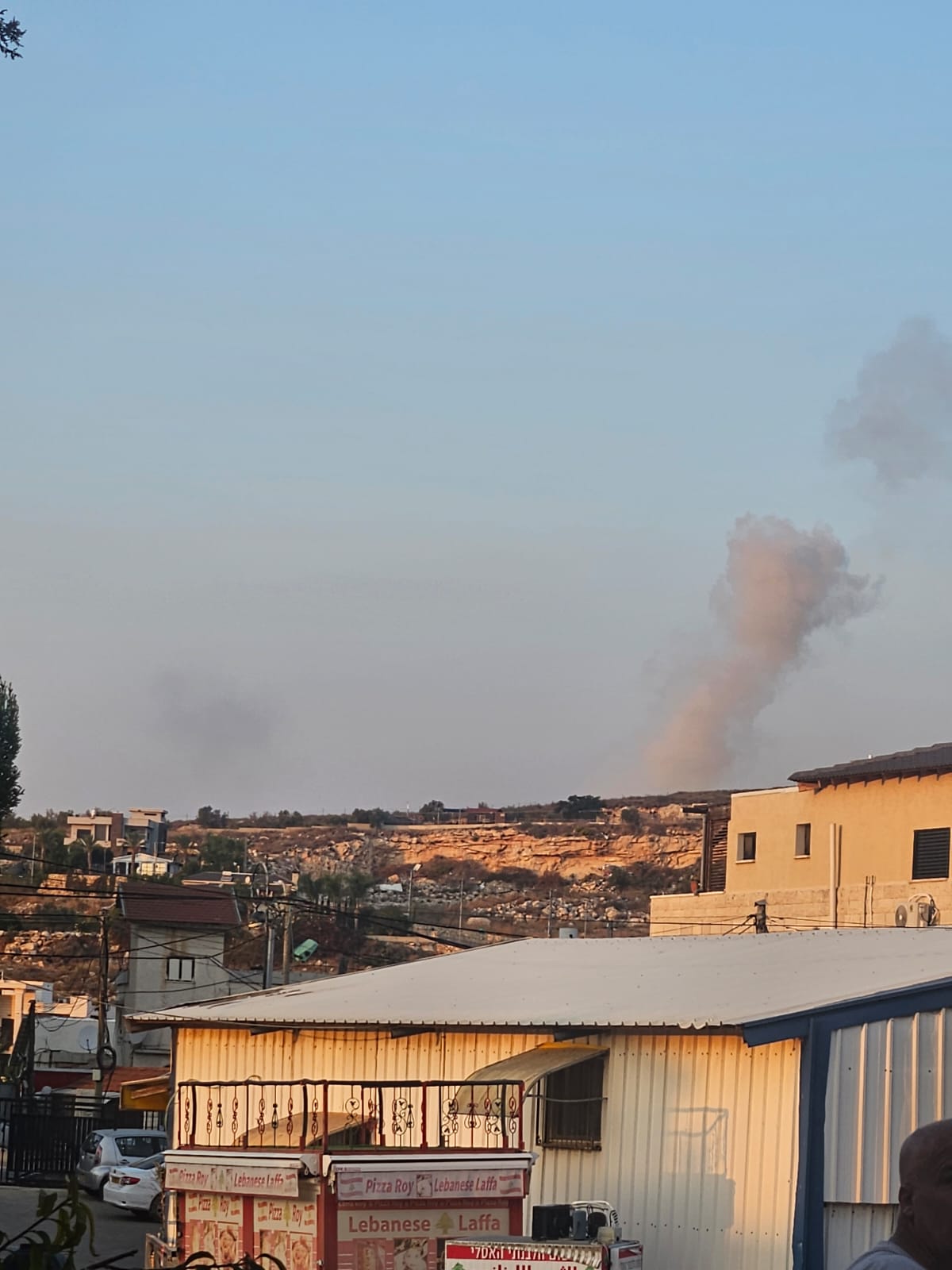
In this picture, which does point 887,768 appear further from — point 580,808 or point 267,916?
point 580,808

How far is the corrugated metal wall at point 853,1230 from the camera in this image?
17.8 metres

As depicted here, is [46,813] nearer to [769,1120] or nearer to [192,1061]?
[192,1061]

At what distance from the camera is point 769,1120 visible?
61.4 ft

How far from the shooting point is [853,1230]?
17.9 m

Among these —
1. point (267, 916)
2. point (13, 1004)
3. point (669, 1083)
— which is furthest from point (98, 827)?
point (669, 1083)

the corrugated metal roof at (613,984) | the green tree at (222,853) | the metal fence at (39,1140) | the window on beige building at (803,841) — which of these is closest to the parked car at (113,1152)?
the metal fence at (39,1140)

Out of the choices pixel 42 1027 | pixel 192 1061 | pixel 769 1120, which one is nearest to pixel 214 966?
pixel 42 1027

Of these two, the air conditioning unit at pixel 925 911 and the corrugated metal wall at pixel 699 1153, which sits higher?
the air conditioning unit at pixel 925 911

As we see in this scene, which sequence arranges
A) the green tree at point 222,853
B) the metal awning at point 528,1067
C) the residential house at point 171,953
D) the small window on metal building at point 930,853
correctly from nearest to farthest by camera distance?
the metal awning at point 528,1067
the small window on metal building at point 930,853
the residential house at point 171,953
the green tree at point 222,853

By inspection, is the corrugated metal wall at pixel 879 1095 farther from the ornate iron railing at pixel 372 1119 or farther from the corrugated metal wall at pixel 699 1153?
the ornate iron railing at pixel 372 1119

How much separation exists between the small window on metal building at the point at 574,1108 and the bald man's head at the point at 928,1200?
1616cm

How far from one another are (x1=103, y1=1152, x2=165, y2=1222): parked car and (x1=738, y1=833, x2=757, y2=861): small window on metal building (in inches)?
1057

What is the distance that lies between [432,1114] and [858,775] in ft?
111

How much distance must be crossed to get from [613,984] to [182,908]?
142ft
